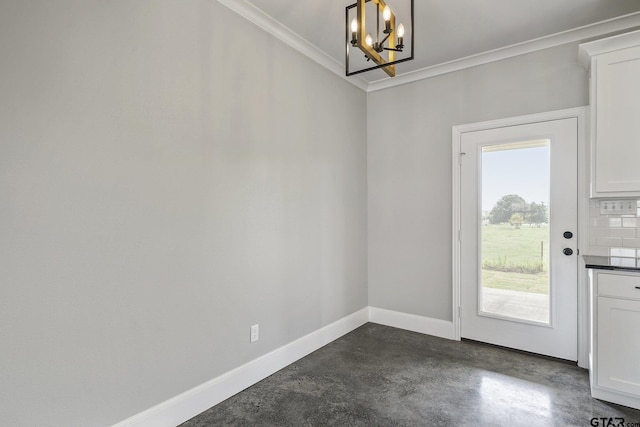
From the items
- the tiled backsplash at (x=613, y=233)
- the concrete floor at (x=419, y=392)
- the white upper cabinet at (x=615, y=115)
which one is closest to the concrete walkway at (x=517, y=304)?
the concrete floor at (x=419, y=392)

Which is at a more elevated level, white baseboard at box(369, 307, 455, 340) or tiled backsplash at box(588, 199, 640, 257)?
tiled backsplash at box(588, 199, 640, 257)

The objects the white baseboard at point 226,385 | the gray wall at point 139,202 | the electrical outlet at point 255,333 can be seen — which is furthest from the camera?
the electrical outlet at point 255,333

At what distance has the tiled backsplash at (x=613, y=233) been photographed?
260 centimetres

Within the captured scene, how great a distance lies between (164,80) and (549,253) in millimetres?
3297

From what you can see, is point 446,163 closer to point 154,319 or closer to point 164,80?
point 164,80

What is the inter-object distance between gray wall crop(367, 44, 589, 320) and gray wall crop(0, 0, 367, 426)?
1202mm

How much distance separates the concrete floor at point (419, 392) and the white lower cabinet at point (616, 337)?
13 cm

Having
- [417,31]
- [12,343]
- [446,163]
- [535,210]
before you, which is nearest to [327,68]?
[417,31]

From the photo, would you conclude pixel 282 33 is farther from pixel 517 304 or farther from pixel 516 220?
pixel 517 304

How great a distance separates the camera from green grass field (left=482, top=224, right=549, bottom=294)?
2.97 metres

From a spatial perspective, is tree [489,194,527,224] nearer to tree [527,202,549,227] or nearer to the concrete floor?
tree [527,202,549,227]

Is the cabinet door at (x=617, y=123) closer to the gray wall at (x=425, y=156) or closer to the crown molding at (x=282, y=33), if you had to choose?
the gray wall at (x=425, y=156)

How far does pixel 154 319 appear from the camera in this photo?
195cm

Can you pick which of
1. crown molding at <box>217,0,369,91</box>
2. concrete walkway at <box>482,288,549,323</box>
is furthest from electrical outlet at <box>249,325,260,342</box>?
crown molding at <box>217,0,369,91</box>
